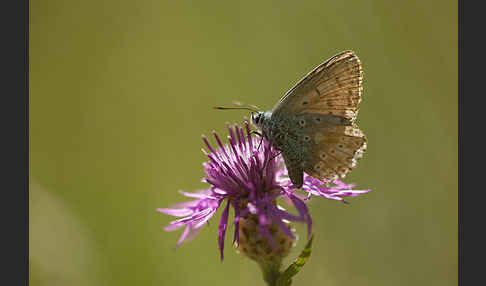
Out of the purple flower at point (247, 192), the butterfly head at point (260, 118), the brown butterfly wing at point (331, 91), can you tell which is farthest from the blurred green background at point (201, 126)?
the brown butterfly wing at point (331, 91)

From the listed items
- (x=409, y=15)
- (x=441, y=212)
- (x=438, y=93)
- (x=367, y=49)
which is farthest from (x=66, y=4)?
(x=441, y=212)

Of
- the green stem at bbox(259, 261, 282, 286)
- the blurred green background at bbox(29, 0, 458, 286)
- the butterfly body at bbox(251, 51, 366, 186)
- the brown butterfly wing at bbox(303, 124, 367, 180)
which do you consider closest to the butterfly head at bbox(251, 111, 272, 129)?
the butterfly body at bbox(251, 51, 366, 186)

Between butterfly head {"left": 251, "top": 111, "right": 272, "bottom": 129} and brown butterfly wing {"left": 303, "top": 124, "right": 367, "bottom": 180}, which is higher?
Result: butterfly head {"left": 251, "top": 111, "right": 272, "bottom": 129}

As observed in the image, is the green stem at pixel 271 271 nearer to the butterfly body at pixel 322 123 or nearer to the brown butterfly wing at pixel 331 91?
the butterfly body at pixel 322 123

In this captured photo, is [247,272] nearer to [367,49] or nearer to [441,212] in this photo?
[441,212]

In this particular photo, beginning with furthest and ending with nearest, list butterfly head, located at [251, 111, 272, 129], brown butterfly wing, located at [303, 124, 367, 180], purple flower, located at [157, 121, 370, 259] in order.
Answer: butterfly head, located at [251, 111, 272, 129] → brown butterfly wing, located at [303, 124, 367, 180] → purple flower, located at [157, 121, 370, 259]

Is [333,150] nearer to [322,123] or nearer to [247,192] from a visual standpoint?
[322,123]

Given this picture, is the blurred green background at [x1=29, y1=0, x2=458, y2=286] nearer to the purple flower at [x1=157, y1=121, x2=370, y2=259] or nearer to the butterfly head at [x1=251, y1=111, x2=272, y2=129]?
the purple flower at [x1=157, y1=121, x2=370, y2=259]

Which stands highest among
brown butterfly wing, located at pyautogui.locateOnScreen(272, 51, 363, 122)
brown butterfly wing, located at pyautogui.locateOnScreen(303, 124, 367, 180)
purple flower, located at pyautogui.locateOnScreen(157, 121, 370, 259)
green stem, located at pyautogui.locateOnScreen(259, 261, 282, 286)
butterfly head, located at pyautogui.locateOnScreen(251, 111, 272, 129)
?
brown butterfly wing, located at pyautogui.locateOnScreen(272, 51, 363, 122)

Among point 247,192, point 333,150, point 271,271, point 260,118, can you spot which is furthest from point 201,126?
point 271,271
